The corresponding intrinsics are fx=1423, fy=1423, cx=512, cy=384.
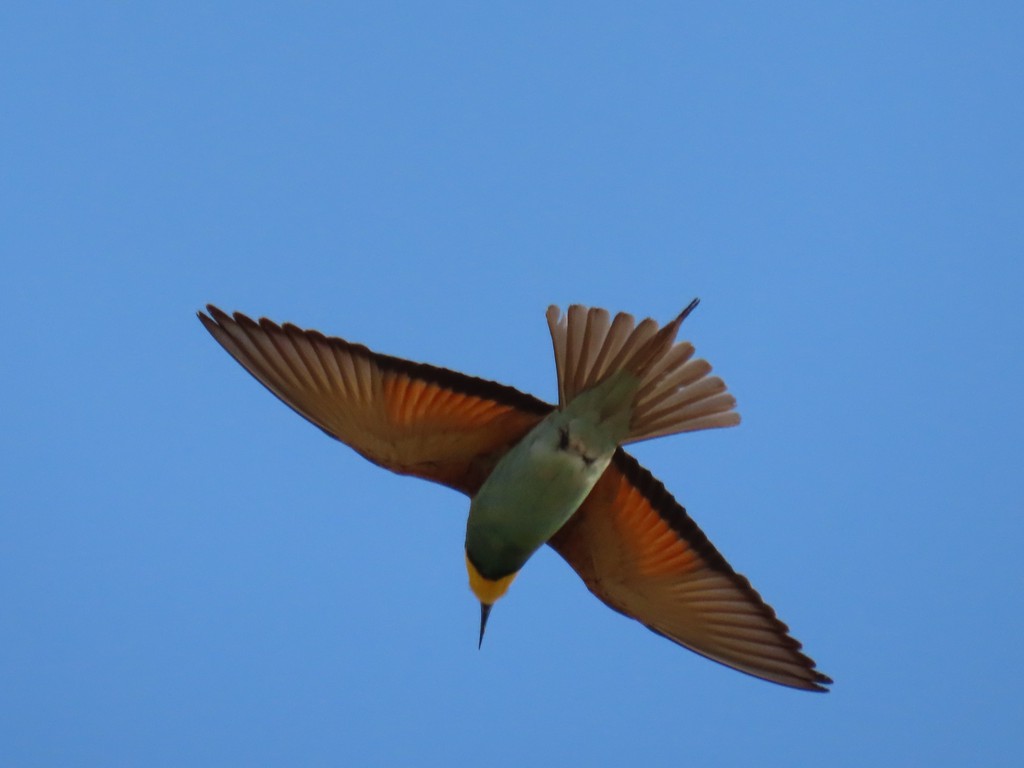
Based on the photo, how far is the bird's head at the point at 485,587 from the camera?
4.97 meters

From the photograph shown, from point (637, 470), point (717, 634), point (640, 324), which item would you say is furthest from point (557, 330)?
point (717, 634)

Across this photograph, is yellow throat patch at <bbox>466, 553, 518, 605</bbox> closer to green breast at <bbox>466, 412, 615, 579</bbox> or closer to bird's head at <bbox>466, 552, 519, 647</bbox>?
bird's head at <bbox>466, 552, 519, 647</bbox>

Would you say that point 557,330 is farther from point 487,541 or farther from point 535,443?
point 487,541

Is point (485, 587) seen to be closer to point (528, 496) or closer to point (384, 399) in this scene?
point (528, 496)

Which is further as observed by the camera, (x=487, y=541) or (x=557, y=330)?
(x=487, y=541)

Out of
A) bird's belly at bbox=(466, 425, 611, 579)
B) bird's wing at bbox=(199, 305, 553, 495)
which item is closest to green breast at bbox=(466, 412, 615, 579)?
bird's belly at bbox=(466, 425, 611, 579)

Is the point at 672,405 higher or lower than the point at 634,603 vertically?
higher

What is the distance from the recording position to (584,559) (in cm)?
503

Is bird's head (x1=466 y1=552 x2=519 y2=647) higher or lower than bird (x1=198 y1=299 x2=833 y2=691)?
lower

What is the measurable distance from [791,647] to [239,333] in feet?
7.08

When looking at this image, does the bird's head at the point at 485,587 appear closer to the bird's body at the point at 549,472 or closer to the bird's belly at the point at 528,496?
the bird's belly at the point at 528,496

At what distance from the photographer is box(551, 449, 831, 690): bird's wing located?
485 centimetres

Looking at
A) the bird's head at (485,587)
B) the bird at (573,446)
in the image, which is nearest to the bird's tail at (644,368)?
the bird at (573,446)

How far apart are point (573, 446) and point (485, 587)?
0.76m
